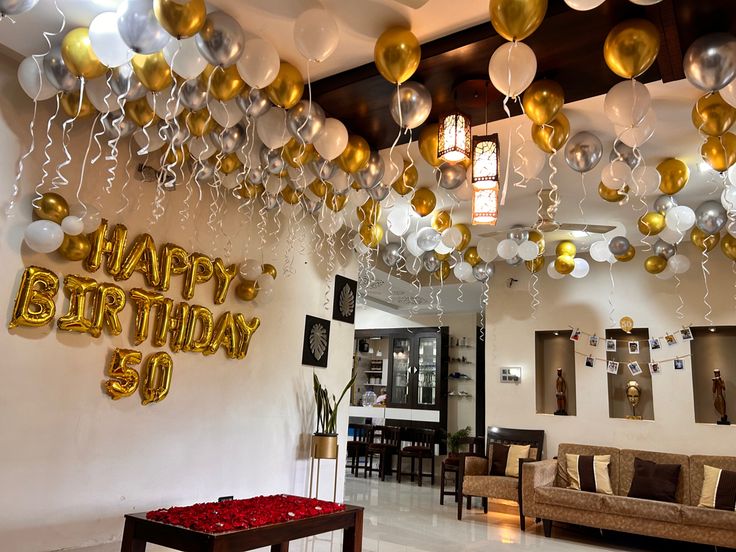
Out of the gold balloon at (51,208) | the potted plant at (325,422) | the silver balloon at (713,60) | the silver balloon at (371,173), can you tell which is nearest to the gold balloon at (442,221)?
the silver balloon at (371,173)

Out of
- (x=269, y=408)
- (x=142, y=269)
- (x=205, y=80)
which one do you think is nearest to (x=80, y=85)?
(x=205, y=80)

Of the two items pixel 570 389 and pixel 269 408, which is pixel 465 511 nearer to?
pixel 570 389

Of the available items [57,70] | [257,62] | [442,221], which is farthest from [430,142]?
[57,70]

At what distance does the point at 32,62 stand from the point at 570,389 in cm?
682

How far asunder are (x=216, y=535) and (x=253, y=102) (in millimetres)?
2377

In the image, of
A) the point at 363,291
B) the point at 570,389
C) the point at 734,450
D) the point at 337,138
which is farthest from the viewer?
the point at 363,291

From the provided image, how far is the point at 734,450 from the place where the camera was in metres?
5.80

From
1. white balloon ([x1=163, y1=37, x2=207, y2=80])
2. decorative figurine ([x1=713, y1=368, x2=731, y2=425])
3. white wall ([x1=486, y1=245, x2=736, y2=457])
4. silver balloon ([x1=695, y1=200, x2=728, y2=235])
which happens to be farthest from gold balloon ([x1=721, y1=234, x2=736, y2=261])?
white balloon ([x1=163, y1=37, x2=207, y2=80])

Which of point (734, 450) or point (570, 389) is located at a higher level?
point (570, 389)

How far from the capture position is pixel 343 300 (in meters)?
6.41

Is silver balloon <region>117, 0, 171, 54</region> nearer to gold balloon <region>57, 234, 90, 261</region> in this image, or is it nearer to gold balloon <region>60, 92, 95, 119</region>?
gold balloon <region>60, 92, 95, 119</region>

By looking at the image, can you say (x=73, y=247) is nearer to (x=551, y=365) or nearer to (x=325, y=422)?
(x=325, y=422)

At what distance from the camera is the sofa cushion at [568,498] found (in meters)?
5.27

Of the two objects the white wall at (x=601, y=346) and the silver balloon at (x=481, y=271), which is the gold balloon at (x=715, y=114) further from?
the white wall at (x=601, y=346)
